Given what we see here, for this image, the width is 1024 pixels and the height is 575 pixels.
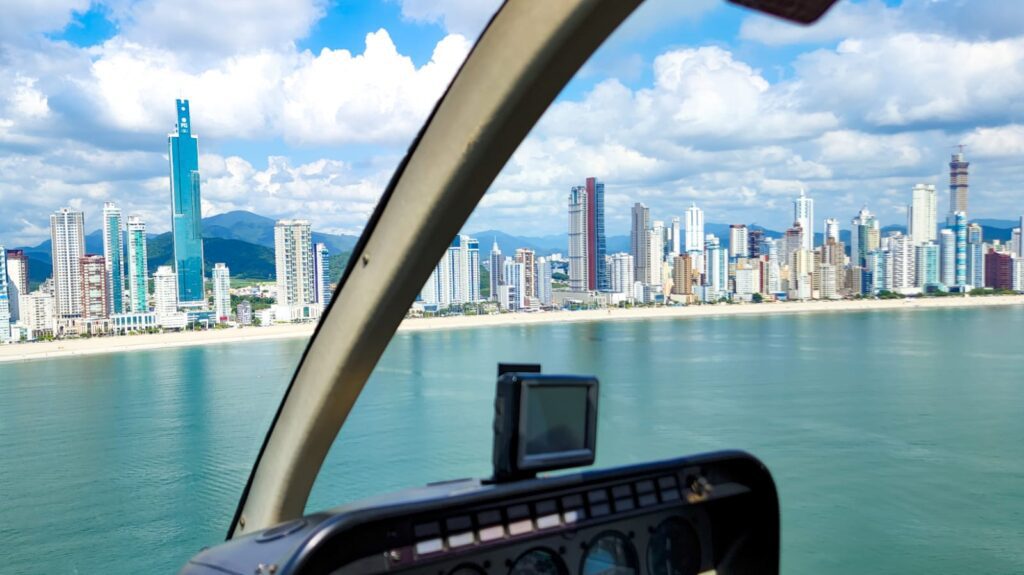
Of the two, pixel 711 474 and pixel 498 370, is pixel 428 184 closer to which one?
pixel 498 370

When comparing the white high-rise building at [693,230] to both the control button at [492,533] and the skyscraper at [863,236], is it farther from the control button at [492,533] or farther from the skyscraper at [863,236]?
the control button at [492,533]

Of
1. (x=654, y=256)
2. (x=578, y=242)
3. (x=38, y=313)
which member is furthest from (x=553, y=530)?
(x=654, y=256)

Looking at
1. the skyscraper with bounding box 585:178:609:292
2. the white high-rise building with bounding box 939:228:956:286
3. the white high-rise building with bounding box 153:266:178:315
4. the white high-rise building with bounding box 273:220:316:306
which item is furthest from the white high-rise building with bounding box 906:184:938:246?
the white high-rise building with bounding box 273:220:316:306

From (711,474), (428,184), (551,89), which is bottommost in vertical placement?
(711,474)

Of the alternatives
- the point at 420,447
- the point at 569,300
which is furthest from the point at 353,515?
the point at 569,300

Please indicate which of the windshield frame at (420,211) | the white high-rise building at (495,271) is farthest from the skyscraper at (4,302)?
the windshield frame at (420,211)

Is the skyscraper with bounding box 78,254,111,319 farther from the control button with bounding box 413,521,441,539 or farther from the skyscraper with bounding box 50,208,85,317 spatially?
the control button with bounding box 413,521,441,539
